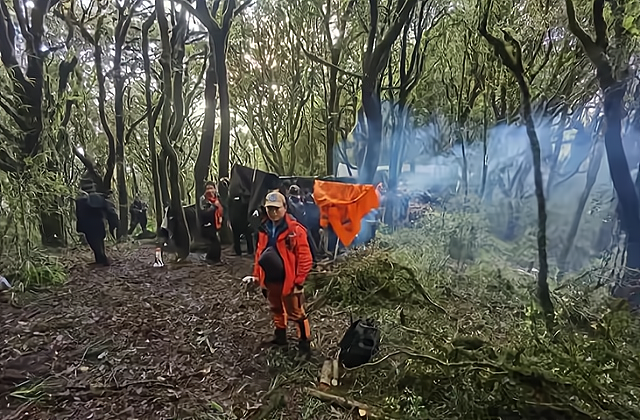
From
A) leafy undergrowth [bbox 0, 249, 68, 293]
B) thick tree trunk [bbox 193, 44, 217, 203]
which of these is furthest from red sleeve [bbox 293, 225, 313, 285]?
thick tree trunk [bbox 193, 44, 217, 203]

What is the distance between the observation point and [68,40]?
23.4 ft

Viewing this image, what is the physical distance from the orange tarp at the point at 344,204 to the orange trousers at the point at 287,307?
210 centimetres

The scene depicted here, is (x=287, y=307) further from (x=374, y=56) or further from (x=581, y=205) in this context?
(x=374, y=56)

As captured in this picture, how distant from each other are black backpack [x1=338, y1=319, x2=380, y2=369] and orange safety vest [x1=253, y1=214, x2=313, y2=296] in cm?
53

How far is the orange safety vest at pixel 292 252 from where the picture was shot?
286 centimetres

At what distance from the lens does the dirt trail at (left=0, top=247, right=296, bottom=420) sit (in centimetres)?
261

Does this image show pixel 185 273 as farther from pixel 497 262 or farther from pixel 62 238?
pixel 497 262

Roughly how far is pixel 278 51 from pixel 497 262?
7521 mm

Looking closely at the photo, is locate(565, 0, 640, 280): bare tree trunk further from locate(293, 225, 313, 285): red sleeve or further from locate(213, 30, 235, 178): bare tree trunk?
locate(213, 30, 235, 178): bare tree trunk

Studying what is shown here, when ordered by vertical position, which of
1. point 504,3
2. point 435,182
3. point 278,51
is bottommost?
point 435,182

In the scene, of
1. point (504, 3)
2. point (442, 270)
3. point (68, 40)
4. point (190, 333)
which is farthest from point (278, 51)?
point (190, 333)

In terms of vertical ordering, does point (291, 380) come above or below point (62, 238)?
below

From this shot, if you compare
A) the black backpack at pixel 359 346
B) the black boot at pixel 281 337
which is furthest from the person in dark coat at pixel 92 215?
the black backpack at pixel 359 346

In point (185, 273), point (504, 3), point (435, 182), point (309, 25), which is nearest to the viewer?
point (504, 3)
